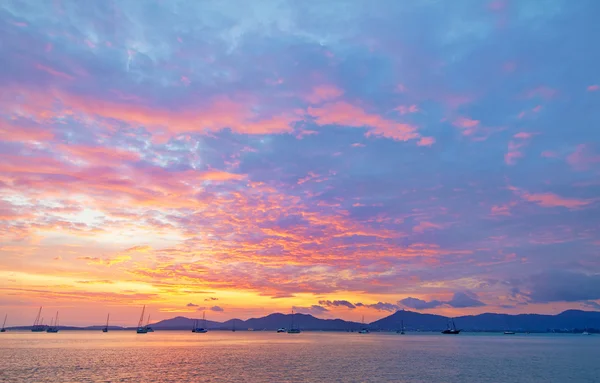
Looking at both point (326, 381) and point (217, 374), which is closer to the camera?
point (326, 381)

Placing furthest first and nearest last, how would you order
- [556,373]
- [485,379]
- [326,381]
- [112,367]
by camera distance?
[112,367] < [556,373] < [485,379] < [326,381]

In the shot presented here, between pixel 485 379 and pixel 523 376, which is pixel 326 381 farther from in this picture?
pixel 523 376

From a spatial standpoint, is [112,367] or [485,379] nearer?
[485,379]

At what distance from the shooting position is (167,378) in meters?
88.6

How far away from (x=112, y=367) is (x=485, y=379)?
8815 centimetres

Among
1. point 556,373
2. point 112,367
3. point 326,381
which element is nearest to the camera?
point 326,381

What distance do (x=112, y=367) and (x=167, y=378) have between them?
28514 millimetres

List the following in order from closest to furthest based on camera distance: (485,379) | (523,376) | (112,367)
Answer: (485,379), (523,376), (112,367)

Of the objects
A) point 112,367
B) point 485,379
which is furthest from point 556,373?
point 112,367

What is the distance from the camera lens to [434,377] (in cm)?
9112

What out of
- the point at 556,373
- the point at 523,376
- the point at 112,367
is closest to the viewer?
the point at 523,376

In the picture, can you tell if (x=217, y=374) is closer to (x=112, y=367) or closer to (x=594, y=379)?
(x=112, y=367)

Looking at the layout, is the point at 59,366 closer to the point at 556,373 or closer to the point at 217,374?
the point at 217,374

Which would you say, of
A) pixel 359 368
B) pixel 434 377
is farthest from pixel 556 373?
pixel 359 368
